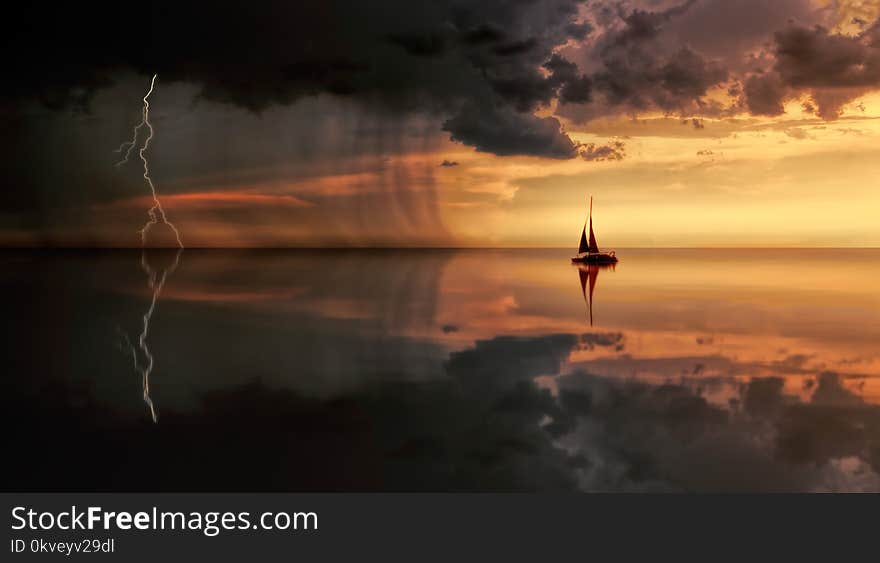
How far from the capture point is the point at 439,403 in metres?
12.7

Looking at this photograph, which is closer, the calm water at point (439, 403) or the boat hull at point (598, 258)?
the calm water at point (439, 403)

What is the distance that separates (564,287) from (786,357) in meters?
26.7

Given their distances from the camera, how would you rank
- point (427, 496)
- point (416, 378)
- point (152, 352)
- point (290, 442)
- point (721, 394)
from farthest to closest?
point (152, 352) → point (416, 378) → point (721, 394) → point (290, 442) → point (427, 496)

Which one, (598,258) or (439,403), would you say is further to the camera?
(598,258)

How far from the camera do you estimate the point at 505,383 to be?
14.6 meters

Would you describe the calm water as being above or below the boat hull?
below

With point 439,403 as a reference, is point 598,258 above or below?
above

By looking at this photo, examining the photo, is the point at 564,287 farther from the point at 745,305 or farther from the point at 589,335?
the point at 589,335

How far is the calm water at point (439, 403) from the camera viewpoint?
914 cm

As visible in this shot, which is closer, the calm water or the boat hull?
the calm water

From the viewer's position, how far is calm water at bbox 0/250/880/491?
9141 mm

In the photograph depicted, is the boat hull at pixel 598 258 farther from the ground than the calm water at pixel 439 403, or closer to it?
farther from the ground

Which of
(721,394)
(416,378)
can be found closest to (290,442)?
(416,378)

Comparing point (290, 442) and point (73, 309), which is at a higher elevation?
point (73, 309)
